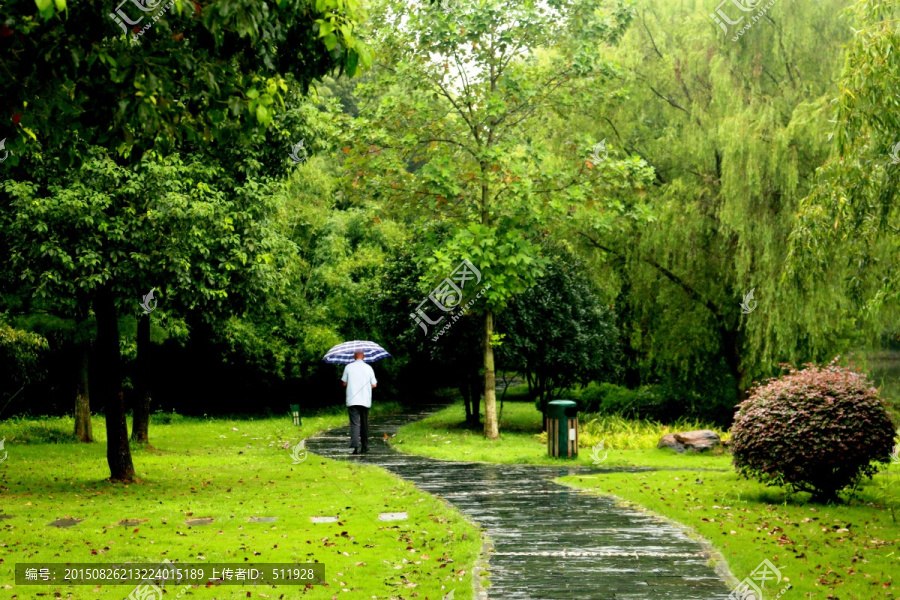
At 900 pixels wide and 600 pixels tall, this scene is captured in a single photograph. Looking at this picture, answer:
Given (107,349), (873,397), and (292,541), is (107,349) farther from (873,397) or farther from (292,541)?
(873,397)

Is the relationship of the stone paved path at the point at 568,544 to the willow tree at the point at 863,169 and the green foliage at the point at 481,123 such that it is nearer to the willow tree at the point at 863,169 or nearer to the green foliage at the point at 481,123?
the willow tree at the point at 863,169

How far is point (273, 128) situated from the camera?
1584 cm

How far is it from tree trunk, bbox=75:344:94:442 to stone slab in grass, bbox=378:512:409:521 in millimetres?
11923

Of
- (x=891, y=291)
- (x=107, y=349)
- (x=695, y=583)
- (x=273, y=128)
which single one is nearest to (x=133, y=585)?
(x=695, y=583)

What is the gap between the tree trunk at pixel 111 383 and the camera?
12.9 m

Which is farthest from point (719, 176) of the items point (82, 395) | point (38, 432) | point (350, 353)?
point (38, 432)

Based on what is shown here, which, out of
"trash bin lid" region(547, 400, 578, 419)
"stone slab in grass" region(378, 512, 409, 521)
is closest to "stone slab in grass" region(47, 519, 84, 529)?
"stone slab in grass" region(378, 512, 409, 521)

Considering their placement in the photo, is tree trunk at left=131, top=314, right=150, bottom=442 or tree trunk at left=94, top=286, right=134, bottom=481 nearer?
tree trunk at left=94, top=286, right=134, bottom=481

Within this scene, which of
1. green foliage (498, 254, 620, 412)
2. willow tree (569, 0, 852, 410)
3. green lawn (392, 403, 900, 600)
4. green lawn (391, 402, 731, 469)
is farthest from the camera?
green foliage (498, 254, 620, 412)

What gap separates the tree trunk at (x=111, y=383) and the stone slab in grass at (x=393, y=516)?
499cm

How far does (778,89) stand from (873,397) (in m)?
11.8

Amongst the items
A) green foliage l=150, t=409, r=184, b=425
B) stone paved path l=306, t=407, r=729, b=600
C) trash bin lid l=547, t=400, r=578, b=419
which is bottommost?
green foliage l=150, t=409, r=184, b=425

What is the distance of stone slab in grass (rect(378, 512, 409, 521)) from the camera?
9883 millimetres

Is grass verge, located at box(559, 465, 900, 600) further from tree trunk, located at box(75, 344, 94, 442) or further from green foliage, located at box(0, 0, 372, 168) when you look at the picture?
tree trunk, located at box(75, 344, 94, 442)
